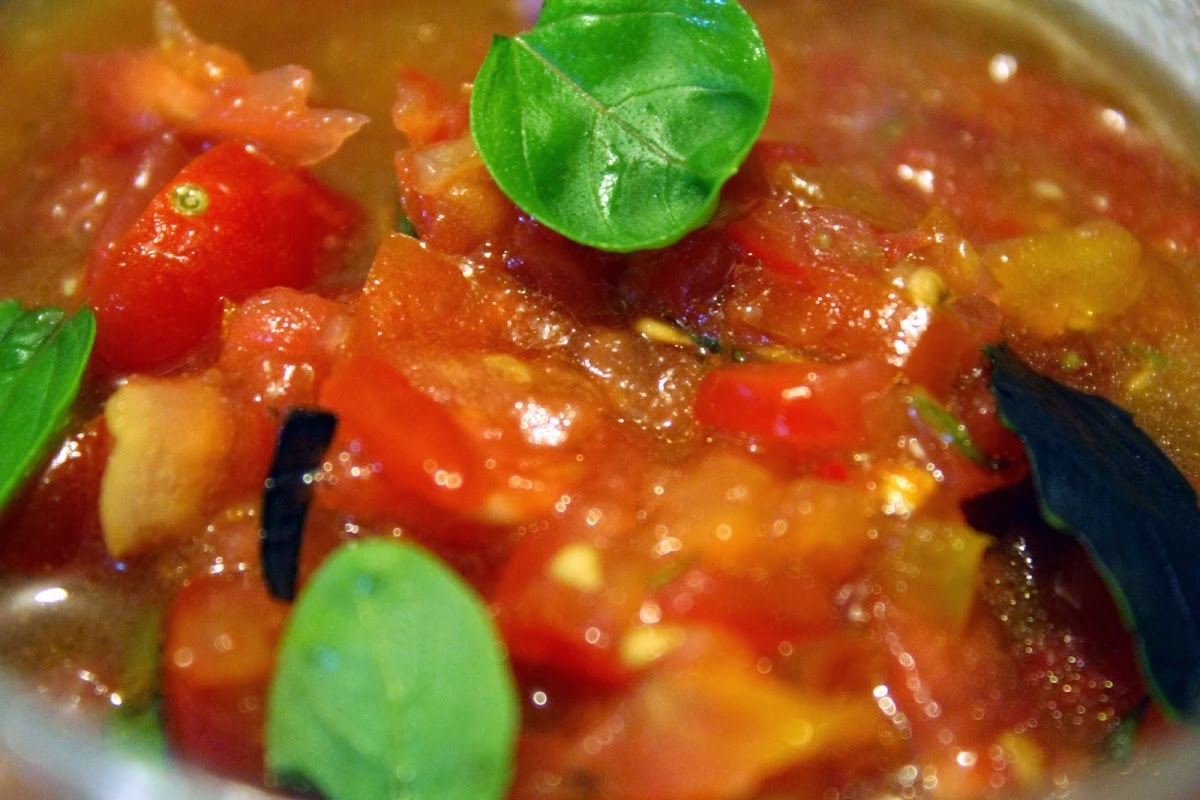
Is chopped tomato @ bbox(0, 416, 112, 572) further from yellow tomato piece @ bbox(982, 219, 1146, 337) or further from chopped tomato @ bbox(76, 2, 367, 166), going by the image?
yellow tomato piece @ bbox(982, 219, 1146, 337)

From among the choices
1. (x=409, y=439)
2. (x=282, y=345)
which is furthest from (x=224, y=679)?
(x=282, y=345)

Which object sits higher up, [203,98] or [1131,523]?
[1131,523]

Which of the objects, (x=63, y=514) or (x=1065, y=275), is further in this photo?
(x=1065, y=275)

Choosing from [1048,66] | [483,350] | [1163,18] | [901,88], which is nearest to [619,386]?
[483,350]

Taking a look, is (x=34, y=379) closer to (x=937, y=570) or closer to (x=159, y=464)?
(x=159, y=464)

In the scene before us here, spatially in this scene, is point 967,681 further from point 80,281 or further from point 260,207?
point 80,281

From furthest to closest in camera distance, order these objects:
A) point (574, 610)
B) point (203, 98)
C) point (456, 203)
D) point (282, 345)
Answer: point (203, 98) → point (456, 203) → point (282, 345) → point (574, 610)

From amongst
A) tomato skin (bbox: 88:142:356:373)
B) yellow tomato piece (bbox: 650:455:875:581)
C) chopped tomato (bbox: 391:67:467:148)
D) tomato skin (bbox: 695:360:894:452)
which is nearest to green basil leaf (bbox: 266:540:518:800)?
yellow tomato piece (bbox: 650:455:875:581)
